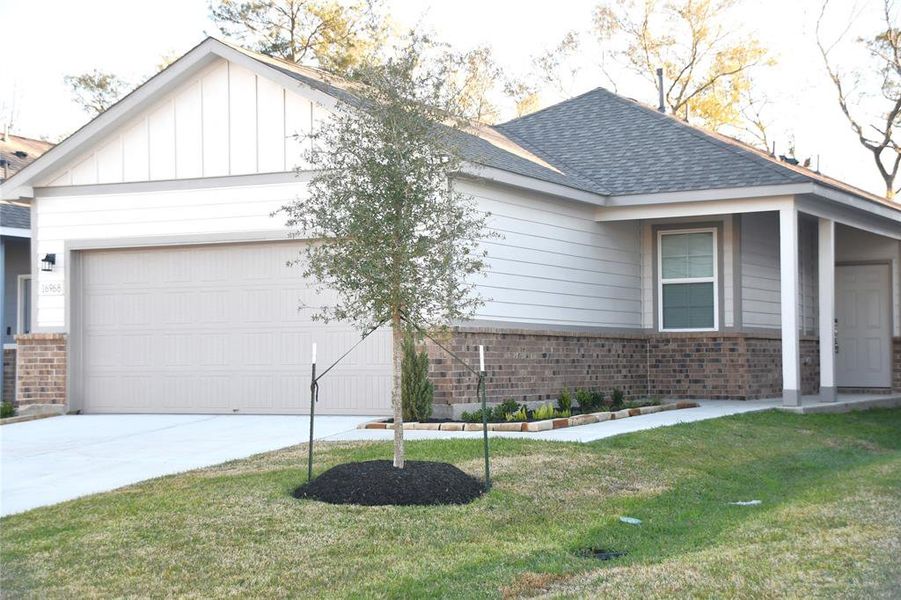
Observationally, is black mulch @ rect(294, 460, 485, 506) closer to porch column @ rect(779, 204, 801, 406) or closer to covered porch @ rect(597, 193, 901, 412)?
porch column @ rect(779, 204, 801, 406)

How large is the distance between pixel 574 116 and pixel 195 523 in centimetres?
1495

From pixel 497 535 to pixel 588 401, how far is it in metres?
7.59

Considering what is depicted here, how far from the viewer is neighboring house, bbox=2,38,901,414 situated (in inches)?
581

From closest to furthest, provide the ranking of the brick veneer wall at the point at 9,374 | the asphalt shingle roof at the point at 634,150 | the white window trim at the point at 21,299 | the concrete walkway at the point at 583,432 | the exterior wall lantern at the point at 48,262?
the concrete walkway at the point at 583,432 < the exterior wall lantern at the point at 48,262 < the asphalt shingle roof at the point at 634,150 < the brick veneer wall at the point at 9,374 < the white window trim at the point at 21,299

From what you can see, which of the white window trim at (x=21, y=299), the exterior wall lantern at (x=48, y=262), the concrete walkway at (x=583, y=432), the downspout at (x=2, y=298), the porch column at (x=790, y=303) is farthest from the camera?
the white window trim at (x=21, y=299)

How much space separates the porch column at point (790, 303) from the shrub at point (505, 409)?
3.97 meters

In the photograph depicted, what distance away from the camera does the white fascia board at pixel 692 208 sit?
15.7m

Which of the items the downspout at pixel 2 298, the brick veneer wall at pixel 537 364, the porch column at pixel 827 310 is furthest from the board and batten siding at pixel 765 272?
the downspout at pixel 2 298

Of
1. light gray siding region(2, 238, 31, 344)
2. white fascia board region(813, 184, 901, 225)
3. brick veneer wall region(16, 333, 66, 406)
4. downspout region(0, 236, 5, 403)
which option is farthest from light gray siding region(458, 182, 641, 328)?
light gray siding region(2, 238, 31, 344)

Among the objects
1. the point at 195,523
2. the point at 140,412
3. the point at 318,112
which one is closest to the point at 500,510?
the point at 195,523

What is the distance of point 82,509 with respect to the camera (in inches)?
340

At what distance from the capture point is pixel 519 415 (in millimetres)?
13602

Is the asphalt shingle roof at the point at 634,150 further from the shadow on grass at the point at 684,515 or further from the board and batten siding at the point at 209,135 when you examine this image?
the board and batten siding at the point at 209,135

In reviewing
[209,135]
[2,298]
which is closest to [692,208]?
[209,135]
